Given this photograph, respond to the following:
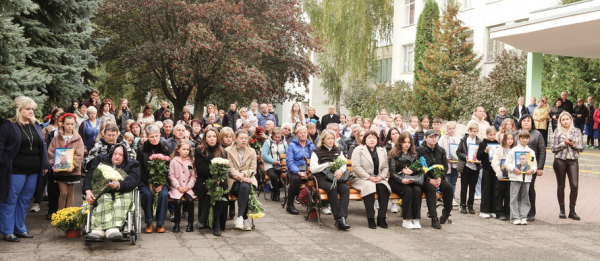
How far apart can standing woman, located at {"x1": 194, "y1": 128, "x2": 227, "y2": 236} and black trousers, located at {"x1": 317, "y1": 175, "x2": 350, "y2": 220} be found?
1.71 meters

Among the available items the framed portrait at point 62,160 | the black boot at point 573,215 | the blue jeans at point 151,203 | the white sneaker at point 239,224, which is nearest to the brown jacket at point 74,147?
the framed portrait at point 62,160

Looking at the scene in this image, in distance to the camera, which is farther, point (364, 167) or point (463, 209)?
point (463, 209)

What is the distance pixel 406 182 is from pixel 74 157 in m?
5.27

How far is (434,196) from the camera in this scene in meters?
9.87

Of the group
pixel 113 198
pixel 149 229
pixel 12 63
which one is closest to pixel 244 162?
pixel 149 229

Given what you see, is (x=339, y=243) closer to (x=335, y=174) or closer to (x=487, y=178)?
(x=335, y=174)

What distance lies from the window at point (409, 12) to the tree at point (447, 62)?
8.02 m

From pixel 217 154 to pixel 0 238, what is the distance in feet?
10.5

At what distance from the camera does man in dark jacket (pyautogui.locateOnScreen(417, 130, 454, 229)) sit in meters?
9.77

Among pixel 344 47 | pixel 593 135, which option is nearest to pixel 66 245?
pixel 593 135

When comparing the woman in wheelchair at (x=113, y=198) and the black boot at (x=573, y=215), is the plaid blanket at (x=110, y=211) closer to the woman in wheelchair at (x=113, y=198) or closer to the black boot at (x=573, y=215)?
the woman in wheelchair at (x=113, y=198)

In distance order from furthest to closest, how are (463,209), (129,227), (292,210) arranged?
(463,209)
(292,210)
(129,227)

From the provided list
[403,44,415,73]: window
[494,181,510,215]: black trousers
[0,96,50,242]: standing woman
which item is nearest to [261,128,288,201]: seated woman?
[494,181,510,215]: black trousers

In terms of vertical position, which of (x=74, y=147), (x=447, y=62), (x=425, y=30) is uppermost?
(x=425, y=30)
